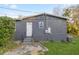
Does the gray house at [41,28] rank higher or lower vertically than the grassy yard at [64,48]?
higher

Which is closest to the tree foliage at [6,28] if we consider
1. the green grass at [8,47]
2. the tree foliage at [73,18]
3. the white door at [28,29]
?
the green grass at [8,47]

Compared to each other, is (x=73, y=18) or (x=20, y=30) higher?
(x=73, y=18)

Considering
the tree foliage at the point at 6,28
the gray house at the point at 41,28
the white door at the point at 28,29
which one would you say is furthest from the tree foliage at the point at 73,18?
the tree foliage at the point at 6,28

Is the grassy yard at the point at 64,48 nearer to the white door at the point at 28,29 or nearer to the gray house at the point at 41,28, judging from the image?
the gray house at the point at 41,28

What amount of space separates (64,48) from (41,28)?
37 centimetres

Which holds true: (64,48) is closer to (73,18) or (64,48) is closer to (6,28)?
(73,18)

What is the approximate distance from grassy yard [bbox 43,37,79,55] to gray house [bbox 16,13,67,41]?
74mm

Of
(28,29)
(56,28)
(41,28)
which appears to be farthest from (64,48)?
(28,29)

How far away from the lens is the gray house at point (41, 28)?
1.60m

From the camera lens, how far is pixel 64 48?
5.23 feet

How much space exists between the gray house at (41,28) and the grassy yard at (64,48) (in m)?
0.07
